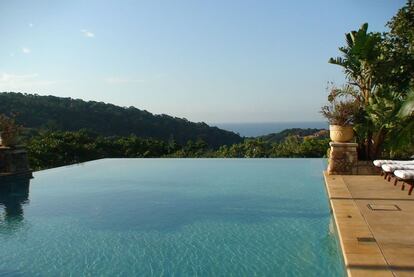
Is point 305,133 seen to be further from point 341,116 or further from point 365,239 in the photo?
point 365,239

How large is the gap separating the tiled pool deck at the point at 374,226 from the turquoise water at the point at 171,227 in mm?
310

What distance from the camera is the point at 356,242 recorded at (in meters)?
4.69

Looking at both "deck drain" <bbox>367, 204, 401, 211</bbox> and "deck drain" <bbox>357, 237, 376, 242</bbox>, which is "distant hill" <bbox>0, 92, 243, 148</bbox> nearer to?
"deck drain" <bbox>367, 204, 401, 211</bbox>

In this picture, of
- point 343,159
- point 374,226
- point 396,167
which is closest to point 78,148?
point 343,159

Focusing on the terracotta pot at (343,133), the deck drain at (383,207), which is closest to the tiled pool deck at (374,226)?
the deck drain at (383,207)

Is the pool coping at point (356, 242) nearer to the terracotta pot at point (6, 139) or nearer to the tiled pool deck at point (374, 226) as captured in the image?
the tiled pool deck at point (374, 226)

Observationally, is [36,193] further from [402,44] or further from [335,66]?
[402,44]

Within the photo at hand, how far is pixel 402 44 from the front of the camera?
12406 millimetres

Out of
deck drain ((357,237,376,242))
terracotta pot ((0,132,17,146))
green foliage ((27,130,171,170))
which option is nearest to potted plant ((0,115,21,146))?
terracotta pot ((0,132,17,146))

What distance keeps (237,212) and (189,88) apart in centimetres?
1760

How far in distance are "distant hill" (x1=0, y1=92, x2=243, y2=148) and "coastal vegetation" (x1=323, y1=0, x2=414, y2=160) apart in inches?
724

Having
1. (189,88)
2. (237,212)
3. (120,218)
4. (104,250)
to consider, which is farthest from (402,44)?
(189,88)

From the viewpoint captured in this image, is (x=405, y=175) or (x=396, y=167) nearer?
(x=405, y=175)

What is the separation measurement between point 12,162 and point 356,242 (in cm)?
1051
